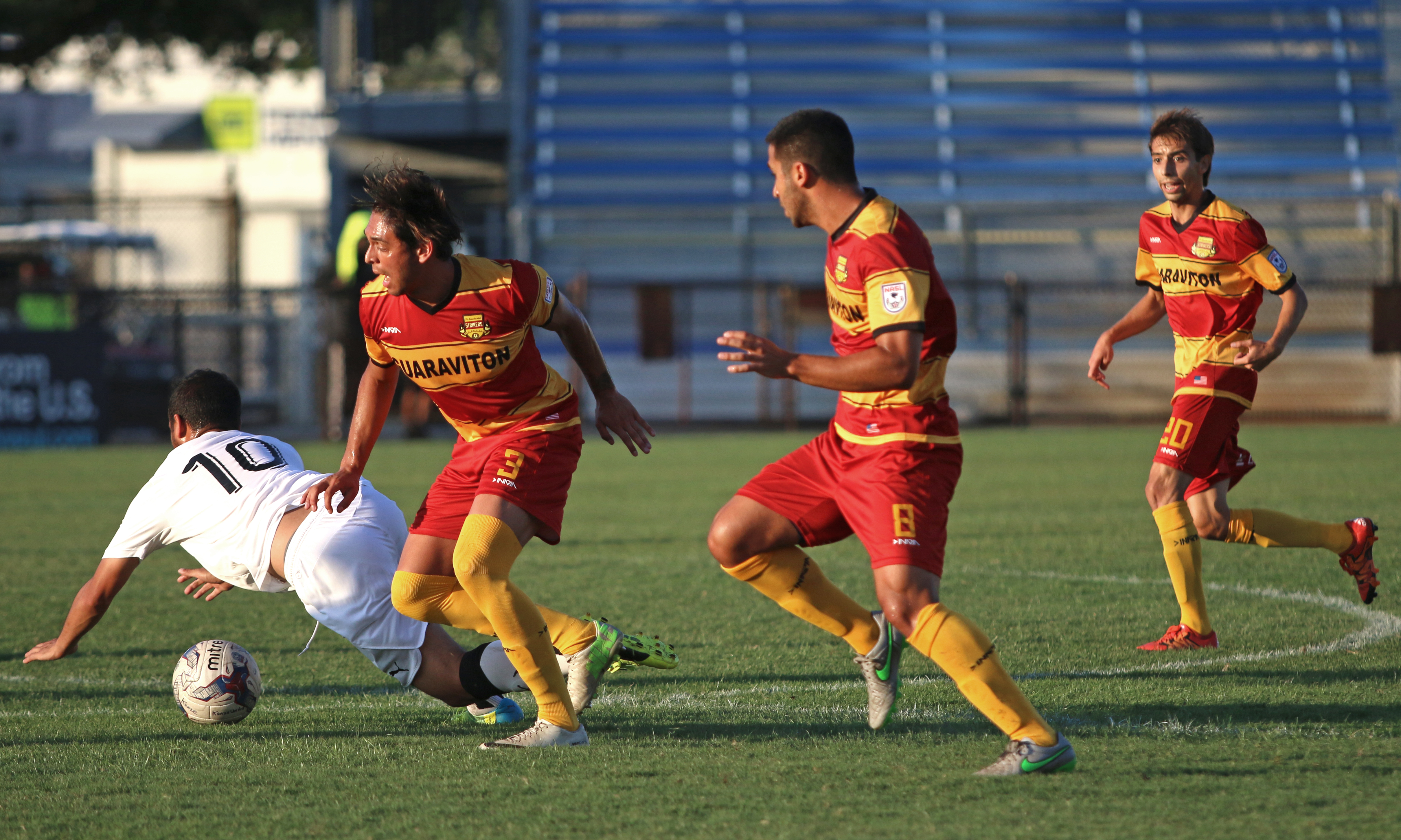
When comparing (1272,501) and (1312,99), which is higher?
(1312,99)

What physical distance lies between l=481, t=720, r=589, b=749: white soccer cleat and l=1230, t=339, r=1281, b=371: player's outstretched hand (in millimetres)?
2797

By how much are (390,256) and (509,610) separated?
107 centimetres

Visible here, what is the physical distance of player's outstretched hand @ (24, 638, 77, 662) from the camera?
4223mm

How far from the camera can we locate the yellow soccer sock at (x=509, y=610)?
3926 mm

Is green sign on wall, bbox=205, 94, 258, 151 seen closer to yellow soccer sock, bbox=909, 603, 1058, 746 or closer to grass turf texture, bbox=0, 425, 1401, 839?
grass turf texture, bbox=0, 425, 1401, 839

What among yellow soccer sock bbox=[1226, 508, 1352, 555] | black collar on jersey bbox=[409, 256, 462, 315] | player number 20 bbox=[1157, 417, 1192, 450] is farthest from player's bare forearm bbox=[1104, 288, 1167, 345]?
black collar on jersey bbox=[409, 256, 462, 315]

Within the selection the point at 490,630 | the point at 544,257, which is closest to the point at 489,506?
the point at 490,630

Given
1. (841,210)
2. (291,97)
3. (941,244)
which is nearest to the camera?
(841,210)

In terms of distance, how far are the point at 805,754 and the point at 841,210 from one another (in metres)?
1.47

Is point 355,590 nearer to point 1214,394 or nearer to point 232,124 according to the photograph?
point 1214,394

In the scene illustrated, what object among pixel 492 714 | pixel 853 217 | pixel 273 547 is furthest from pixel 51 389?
pixel 853 217

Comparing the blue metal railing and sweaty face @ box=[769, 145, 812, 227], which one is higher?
the blue metal railing

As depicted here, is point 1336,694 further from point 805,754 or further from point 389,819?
point 389,819

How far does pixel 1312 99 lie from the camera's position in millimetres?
21781
